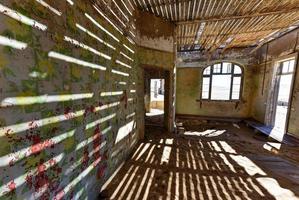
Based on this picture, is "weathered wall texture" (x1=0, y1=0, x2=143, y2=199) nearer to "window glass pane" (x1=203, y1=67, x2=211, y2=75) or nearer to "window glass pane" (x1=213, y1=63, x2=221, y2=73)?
"window glass pane" (x1=203, y1=67, x2=211, y2=75)

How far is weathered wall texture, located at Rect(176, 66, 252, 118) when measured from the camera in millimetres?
7618

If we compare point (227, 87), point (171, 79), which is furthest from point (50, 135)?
point (227, 87)

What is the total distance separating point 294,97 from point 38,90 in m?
6.11

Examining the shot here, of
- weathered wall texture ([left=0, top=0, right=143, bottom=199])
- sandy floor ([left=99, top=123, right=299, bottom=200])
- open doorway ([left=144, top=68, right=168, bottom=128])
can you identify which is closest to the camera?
weathered wall texture ([left=0, top=0, right=143, bottom=199])

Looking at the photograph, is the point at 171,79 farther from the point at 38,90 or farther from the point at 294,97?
the point at 38,90

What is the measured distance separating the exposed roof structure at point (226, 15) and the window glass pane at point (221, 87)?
8.24ft

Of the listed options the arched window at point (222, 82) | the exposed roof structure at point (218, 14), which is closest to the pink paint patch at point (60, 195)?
the exposed roof structure at point (218, 14)

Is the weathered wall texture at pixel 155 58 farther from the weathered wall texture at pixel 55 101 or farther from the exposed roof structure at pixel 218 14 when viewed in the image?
the weathered wall texture at pixel 55 101

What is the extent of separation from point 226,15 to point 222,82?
4.34 meters

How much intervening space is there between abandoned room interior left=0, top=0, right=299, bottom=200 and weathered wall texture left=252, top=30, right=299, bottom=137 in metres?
0.04

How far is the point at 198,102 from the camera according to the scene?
8039 mm

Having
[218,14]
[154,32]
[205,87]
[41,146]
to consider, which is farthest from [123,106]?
[205,87]

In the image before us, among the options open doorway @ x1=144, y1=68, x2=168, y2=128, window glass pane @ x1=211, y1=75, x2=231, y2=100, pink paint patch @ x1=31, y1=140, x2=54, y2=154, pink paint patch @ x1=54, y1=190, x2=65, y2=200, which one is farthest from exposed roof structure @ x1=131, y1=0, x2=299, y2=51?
pink paint patch @ x1=54, y1=190, x2=65, y2=200

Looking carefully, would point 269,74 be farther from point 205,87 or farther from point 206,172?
point 206,172
